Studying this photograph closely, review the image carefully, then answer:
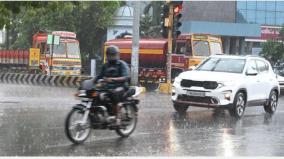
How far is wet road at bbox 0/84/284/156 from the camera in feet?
28.6

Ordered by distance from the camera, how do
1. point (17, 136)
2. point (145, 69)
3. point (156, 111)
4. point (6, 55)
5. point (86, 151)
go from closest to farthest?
point (86, 151) → point (17, 136) → point (156, 111) → point (145, 69) → point (6, 55)

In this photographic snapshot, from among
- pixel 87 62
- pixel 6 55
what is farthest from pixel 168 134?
pixel 87 62

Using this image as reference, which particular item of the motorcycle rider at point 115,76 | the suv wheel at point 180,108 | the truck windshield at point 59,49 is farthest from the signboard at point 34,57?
the motorcycle rider at point 115,76

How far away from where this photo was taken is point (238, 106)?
14805mm

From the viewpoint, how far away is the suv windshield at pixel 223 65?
15.2 meters

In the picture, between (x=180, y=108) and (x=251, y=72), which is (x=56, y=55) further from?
(x=251, y=72)

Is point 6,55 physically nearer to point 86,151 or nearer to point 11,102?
point 11,102

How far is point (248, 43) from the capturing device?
72.6m

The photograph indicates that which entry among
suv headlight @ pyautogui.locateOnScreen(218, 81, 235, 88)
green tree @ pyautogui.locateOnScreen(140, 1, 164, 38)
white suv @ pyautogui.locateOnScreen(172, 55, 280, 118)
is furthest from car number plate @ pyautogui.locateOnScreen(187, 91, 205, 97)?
green tree @ pyautogui.locateOnScreen(140, 1, 164, 38)

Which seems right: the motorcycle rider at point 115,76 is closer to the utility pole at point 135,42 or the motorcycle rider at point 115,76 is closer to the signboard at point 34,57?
the utility pole at point 135,42

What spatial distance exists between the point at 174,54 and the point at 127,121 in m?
18.7

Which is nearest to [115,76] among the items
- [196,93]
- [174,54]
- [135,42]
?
[196,93]

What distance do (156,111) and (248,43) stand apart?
5891cm

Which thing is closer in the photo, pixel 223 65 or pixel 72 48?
pixel 223 65
